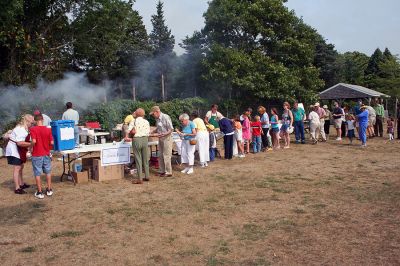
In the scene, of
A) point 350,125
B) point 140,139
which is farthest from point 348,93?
point 140,139

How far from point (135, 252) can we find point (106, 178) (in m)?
4.57

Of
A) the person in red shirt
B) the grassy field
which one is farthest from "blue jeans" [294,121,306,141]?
the grassy field

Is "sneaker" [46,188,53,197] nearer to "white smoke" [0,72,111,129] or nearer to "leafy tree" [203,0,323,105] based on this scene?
"white smoke" [0,72,111,129]

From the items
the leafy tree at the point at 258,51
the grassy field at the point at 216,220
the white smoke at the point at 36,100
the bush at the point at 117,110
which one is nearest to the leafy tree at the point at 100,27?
the white smoke at the point at 36,100

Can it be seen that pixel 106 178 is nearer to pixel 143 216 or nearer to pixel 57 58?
pixel 143 216

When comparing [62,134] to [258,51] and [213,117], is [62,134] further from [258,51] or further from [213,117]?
[258,51]

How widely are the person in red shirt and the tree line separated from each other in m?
10.8

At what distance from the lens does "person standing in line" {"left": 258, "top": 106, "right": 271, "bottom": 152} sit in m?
13.4

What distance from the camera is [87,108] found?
63.6 feet

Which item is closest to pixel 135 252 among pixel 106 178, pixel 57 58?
pixel 106 178

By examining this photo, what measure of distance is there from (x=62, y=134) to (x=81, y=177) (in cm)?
116

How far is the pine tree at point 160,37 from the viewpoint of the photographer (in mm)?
39844

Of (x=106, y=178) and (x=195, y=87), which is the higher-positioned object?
(x=195, y=87)

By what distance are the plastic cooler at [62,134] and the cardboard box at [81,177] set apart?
2.28ft
